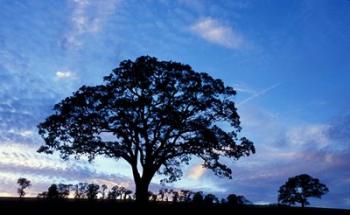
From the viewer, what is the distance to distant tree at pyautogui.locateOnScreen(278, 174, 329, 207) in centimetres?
10225

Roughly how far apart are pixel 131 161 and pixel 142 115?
189 inches

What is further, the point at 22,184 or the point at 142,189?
the point at 22,184

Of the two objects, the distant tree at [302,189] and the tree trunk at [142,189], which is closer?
the tree trunk at [142,189]

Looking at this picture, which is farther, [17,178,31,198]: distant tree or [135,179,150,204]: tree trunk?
[17,178,31,198]: distant tree

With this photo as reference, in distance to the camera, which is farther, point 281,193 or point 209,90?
point 281,193

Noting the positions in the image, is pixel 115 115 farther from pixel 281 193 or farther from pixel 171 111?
pixel 281 193

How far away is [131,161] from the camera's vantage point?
39.8m

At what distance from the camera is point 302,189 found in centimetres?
10400

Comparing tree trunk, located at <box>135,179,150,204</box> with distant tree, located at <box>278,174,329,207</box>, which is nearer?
tree trunk, located at <box>135,179,150,204</box>

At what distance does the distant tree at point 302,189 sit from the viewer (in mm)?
102250

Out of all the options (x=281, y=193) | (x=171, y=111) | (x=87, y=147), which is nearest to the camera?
(x=171, y=111)

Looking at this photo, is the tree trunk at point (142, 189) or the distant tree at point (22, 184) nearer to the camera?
the tree trunk at point (142, 189)

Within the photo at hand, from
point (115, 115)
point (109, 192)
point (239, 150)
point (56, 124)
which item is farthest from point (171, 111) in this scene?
point (109, 192)

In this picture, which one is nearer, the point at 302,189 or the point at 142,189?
the point at 142,189
